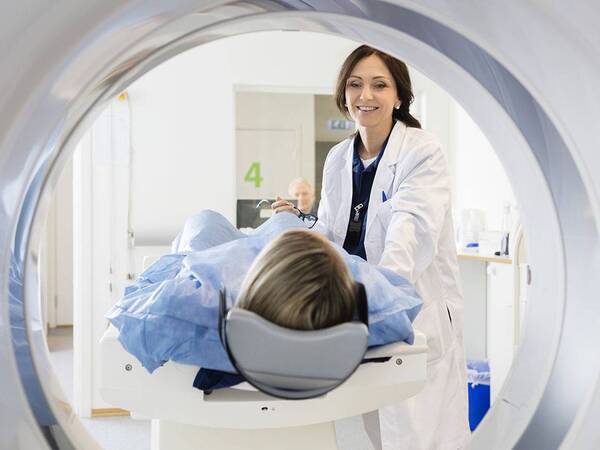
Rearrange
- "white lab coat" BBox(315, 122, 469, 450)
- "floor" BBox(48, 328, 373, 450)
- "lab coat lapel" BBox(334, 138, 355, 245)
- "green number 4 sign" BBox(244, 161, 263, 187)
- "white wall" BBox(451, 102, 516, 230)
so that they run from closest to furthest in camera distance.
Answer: "white lab coat" BBox(315, 122, 469, 450) → "lab coat lapel" BBox(334, 138, 355, 245) → "floor" BBox(48, 328, 373, 450) → "white wall" BBox(451, 102, 516, 230) → "green number 4 sign" BBox(244, 161, 263, 187)

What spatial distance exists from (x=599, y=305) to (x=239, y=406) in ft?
2.08

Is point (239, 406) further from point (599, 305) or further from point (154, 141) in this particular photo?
point (154, 141)

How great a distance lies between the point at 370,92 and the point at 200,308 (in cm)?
94

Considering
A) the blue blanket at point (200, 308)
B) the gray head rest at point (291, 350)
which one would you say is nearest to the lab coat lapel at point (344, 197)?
the blue blanket at point (200, 308)

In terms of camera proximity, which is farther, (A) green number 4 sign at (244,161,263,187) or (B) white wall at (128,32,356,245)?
(A) green number 4 sign at (244,161,263,187)

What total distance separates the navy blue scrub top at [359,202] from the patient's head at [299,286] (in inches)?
32.4

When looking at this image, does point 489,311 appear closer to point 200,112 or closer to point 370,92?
point 200,112

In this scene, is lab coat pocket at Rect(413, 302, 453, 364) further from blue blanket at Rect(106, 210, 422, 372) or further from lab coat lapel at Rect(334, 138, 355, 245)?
blue blanket at Rect(106, 210, 422, 372)

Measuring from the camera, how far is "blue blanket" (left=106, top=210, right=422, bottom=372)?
1.04 m

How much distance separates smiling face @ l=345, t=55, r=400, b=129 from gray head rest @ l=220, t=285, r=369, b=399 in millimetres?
1023

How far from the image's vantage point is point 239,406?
3.64 feet

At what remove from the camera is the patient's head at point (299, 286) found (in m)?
0.94

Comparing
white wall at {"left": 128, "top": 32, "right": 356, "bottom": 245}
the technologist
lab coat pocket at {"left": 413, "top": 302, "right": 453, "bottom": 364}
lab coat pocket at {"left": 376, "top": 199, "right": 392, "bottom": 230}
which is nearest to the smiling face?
the technologist

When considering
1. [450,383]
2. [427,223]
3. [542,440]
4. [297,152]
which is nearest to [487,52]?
[542,440]
